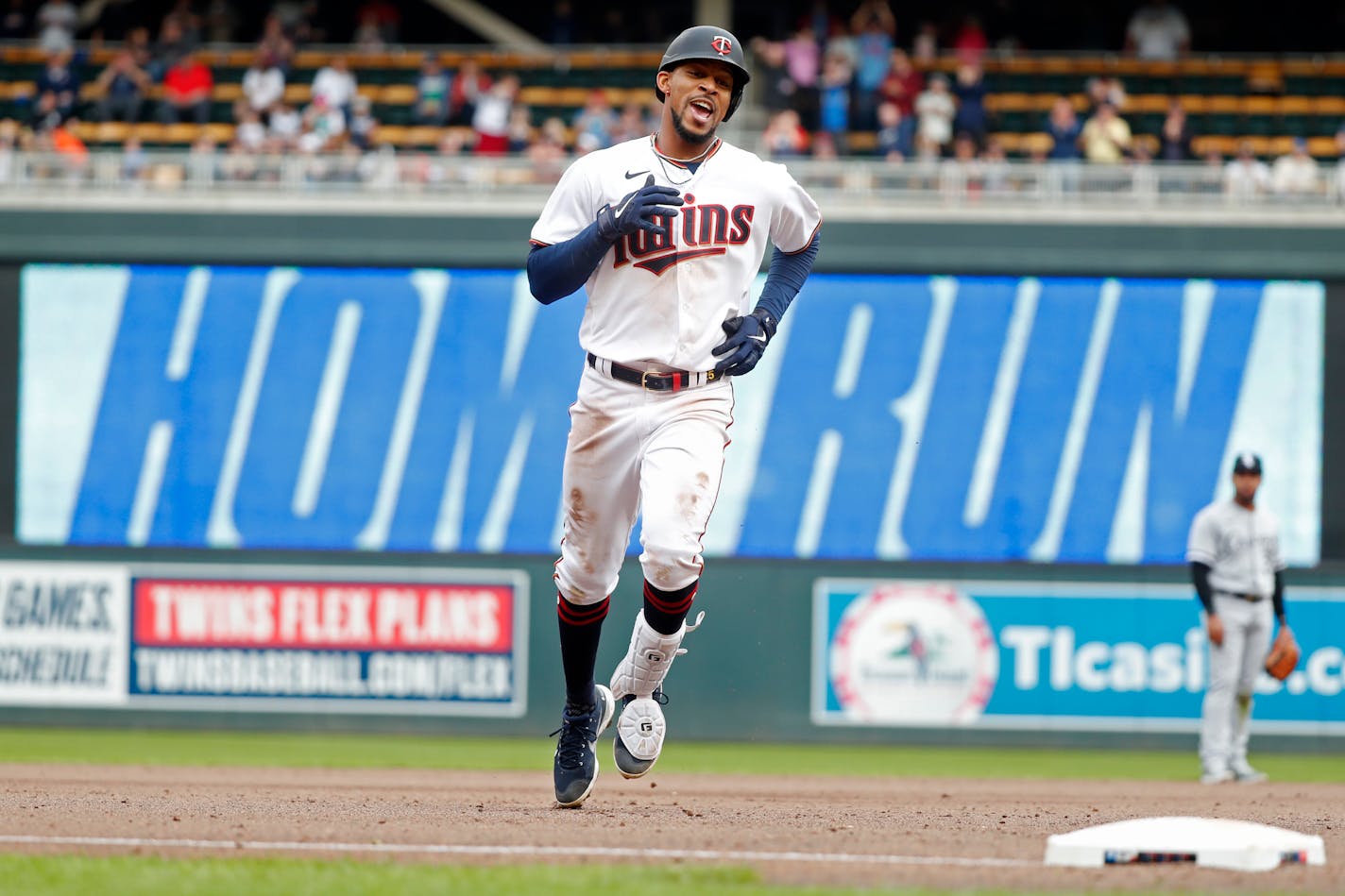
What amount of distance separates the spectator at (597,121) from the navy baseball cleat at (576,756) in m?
9.64

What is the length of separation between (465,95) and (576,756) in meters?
11.1

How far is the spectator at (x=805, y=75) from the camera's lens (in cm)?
1562

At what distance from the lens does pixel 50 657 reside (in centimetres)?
1349

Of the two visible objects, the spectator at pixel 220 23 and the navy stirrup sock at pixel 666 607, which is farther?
the spectator at pixel 220 23

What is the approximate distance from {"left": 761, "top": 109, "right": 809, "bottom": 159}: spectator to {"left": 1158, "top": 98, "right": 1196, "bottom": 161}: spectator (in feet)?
9.91

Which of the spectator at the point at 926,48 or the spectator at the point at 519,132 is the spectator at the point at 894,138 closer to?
the spectator at the point at 926,48

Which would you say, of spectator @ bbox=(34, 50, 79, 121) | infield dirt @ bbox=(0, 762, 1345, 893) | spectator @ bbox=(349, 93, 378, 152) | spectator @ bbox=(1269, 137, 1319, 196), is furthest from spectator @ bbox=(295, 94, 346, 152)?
spectator @ bbox=(1269, 137, 1319, 196)

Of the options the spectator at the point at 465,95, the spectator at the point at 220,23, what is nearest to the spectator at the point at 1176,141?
the spectator at the point at 465,95

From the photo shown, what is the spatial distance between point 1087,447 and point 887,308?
5.99ft

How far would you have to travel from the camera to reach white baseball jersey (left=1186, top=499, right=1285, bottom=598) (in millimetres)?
10609

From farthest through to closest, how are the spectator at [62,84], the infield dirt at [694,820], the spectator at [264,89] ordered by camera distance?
the spectator at [264,89]
the spectator at [62,84]
the infield dirt at [694,820]

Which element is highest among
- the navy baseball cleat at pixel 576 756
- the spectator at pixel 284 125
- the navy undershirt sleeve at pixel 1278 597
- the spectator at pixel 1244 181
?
the spectator at pixel 284 125

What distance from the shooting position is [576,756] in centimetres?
597

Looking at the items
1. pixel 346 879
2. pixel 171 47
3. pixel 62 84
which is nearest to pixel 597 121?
pixel 171 47
